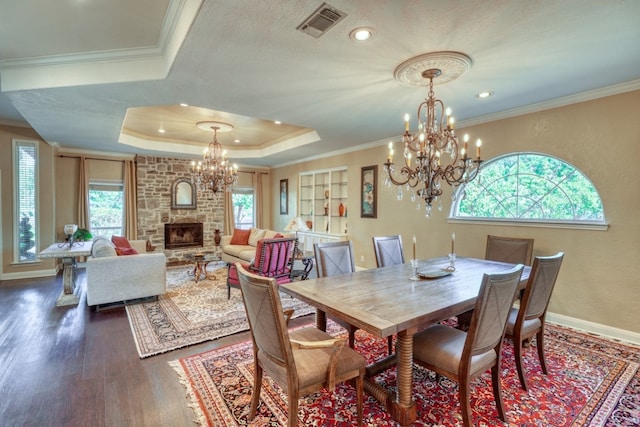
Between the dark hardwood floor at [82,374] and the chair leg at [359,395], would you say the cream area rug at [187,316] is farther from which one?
the chair leg at [359,395]

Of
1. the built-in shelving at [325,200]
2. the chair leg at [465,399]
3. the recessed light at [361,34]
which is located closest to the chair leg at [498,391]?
the chair leg at [465,399]

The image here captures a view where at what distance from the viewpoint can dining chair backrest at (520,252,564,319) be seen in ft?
6.89

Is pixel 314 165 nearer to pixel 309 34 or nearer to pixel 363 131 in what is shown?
pixel 363 131

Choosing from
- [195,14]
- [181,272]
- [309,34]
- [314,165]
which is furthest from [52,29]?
[314,165]

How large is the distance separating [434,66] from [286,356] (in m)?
2.57

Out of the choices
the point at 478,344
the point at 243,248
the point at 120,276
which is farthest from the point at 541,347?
the point at 243,248

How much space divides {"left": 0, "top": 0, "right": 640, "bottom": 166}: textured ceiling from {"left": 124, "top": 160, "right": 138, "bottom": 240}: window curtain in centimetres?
249

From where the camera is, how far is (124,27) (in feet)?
7.85

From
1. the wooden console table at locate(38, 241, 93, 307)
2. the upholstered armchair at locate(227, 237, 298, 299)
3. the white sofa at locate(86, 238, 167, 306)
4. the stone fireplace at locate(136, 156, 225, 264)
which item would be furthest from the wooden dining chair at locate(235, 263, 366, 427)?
the stone fireplace at locate(136, 156, 225, 264)

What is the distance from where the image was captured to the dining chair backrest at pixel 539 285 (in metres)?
2.10

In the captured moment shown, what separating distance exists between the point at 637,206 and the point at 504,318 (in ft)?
7.94

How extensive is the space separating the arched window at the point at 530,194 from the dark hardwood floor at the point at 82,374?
3.06m

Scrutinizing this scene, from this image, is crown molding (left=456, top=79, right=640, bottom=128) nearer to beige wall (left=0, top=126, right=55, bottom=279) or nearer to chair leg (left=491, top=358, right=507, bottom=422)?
chair leg (left=491, top=358, right=507, bottom=422)

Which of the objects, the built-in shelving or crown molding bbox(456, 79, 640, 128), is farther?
the built-in shelving
